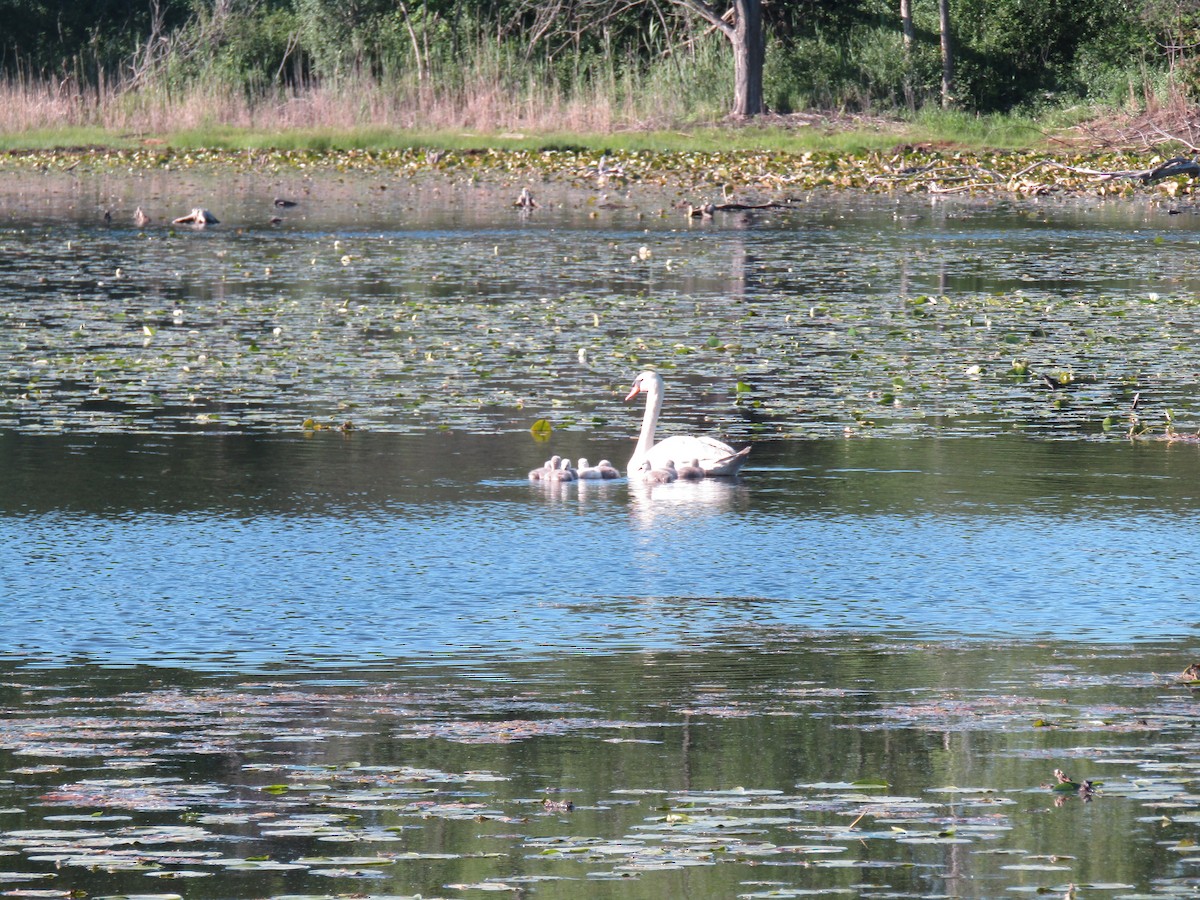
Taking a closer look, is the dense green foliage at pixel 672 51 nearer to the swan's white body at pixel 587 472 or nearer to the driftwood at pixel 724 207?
the driftwood at pixel 724 207

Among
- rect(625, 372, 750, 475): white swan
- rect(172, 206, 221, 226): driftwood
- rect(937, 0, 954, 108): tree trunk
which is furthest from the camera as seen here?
rect(937, 0, 954, 108): tree trunk

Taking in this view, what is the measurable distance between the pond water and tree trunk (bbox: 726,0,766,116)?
21.1 meters

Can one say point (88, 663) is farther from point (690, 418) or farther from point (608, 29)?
point (608, 29)

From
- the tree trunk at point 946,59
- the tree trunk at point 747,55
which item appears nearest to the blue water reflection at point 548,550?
the tree trunk at point 747,55

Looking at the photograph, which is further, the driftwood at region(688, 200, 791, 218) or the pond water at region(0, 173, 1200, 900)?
the driftwood at region(688, 200, 791, 218)

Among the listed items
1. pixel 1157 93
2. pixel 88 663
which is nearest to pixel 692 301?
pixel 88 663

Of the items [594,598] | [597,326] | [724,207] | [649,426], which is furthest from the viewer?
[724,207]

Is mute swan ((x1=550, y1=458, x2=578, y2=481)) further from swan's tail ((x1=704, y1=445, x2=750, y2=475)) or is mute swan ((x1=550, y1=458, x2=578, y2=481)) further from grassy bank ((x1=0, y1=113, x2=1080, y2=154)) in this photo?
grassy bank ((x1=0, y1=113, x2=1080, y2=154))

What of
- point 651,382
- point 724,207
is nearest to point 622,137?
point 724,207

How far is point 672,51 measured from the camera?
136ft

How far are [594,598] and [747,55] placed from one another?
32.1m

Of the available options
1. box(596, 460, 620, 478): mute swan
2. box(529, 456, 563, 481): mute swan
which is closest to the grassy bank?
box(596, 460, 620, 478): mute swan

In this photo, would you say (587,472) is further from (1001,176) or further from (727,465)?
(1001,176)

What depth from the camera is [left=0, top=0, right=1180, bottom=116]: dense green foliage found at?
40375mm
